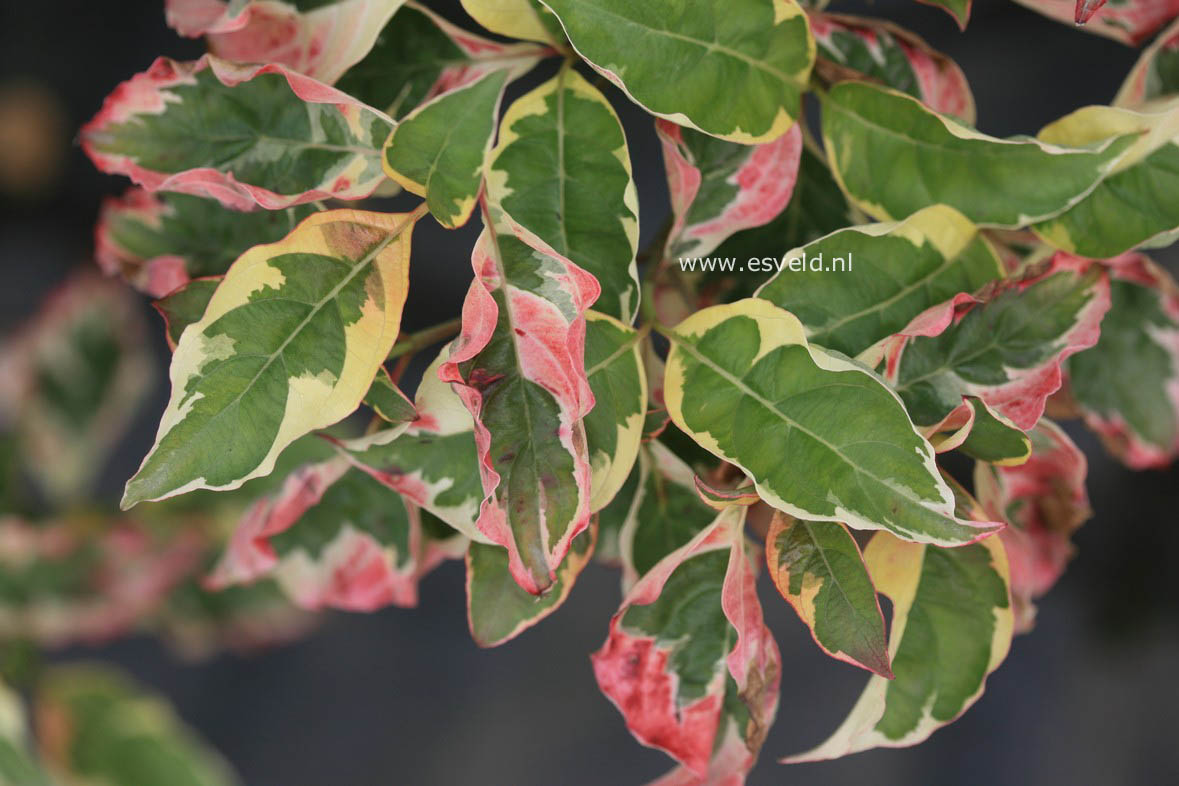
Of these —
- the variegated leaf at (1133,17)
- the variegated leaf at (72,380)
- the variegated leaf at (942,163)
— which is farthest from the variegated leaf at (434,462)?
the variegated leaf at (72,380)

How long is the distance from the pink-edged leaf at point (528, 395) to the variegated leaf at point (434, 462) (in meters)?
Result: 0.06

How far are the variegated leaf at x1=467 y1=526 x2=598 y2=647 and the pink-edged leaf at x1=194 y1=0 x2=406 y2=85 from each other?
27cm

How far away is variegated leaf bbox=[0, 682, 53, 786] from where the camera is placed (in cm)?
75

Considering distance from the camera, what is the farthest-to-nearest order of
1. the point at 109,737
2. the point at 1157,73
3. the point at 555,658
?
1. the point at 555,658
2. the point at 109,737
3. the point at 1157,73

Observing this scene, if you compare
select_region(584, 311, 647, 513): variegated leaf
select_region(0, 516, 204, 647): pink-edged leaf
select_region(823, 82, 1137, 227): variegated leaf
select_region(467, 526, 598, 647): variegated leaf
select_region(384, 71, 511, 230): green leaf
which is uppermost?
select_region(823, 82, 1137, 227): variegated leaf

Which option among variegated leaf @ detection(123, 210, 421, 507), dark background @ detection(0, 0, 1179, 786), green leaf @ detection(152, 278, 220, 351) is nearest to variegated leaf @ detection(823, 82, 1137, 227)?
variegated leaf @ detection(123, 210, 421, 507)

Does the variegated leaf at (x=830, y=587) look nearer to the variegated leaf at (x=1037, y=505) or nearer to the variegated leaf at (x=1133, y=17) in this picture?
the variegated leaf at (x=1037, y=505)

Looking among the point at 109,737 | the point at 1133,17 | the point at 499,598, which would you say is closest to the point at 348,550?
the point at 499,598

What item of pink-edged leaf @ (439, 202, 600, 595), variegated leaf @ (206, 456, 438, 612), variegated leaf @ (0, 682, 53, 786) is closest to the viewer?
pink-edged leaf @ (439, 202, 600, 595)

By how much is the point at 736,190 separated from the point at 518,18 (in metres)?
0.14

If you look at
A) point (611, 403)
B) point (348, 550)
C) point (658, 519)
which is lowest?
point (348, 550)

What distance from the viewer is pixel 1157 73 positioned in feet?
1.84

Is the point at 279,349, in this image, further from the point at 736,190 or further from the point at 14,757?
the point at 14,757

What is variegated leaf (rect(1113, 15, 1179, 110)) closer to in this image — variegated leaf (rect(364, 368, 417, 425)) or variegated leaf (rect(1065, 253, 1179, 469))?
variegated leaf (rect(1065, 253, 1179, 469))
